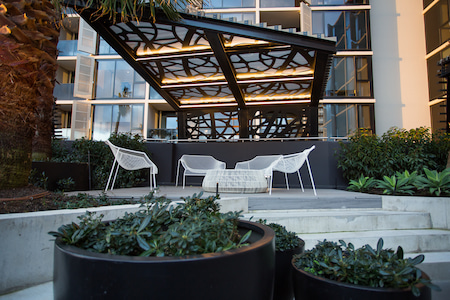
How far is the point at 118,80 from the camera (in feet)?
47.4

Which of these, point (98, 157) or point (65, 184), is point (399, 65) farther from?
point (65, 184)

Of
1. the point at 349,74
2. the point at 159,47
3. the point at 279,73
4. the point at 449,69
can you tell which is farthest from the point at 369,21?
the point at 159,47

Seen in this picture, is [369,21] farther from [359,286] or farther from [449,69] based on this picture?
[359,286]

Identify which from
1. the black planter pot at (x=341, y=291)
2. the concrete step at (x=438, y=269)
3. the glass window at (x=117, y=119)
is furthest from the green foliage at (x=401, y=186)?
A: the glass window at (x=117, y=119)

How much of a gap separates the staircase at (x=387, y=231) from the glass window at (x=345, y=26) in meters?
12.0

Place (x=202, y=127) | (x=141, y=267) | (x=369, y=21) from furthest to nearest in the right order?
(x=369, y=21) → (x=202, y=127) → (x=141, y=267)

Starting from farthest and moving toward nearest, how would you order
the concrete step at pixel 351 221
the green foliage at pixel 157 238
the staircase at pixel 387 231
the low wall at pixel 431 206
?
the low wall at pixel 431 206 → the concrete step at pixel 351 221 → the staircase at pixel 387 231 → the green foliage at pixel 157 238

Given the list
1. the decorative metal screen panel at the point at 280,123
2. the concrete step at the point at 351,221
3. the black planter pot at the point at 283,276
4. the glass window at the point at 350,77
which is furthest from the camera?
the glass window at the point at 350,77

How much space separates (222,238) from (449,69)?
326 inches

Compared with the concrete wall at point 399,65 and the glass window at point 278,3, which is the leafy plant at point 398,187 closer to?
the concrete wall at point 399,65

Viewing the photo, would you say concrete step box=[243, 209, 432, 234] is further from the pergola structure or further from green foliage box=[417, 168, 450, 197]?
the pergola structure

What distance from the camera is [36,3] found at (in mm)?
2812

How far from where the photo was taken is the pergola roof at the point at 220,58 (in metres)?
5.12

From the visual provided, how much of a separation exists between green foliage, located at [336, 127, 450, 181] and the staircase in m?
2.12
